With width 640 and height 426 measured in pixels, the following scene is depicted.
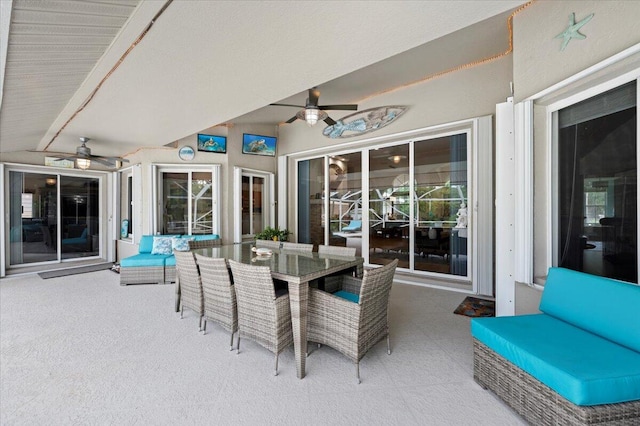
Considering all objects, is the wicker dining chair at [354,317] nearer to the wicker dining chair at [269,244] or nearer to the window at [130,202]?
the wicker dining chair at [269,244]

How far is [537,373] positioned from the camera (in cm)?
150

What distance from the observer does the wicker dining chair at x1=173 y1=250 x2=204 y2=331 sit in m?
2.89

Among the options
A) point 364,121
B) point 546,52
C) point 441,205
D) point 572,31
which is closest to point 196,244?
point 364,121

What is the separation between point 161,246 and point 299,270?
3.96 meters

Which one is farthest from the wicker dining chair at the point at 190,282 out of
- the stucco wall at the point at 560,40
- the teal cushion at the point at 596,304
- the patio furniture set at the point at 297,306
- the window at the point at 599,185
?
the stucco wall at the point at 560,40

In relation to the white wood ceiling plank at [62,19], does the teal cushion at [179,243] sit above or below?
below

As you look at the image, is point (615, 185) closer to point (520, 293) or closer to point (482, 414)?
point (520, 293)

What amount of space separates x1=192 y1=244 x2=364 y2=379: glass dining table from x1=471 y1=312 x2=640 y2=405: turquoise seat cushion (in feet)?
3.86

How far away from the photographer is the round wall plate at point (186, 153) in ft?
19.3

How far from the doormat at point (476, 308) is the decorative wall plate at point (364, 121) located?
308 cm

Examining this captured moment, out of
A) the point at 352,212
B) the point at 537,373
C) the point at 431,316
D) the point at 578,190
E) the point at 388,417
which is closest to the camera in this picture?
the point at 537,373

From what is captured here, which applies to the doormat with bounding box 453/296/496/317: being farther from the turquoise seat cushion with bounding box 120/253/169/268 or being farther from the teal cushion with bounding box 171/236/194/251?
the turquoise seat cushion with bounding box 120/253/169/268

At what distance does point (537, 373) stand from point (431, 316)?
1839 millimetres

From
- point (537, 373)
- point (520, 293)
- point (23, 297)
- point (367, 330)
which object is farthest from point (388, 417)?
point (23, 297)
